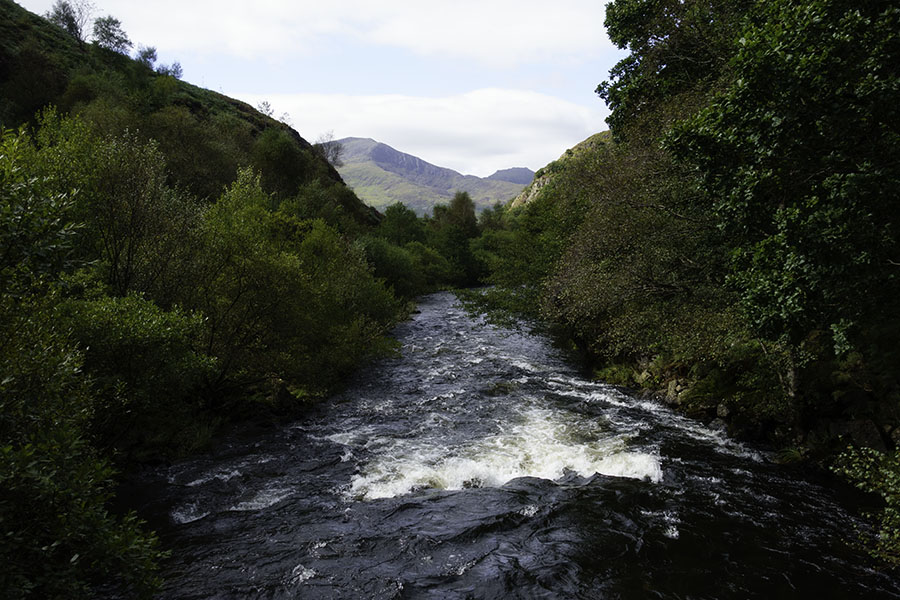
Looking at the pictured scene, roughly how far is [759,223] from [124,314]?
18508 millimetres

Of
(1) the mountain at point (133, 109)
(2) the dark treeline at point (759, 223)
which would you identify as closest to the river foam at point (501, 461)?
(2) the dark treeline at point (759, 223)

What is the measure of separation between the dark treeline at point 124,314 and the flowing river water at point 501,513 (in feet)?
6.83

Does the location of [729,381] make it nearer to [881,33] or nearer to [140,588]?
[881,33]

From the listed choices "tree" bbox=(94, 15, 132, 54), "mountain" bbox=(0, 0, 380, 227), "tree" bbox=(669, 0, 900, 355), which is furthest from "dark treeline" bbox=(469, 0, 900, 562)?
"tree" bbox=(94, 15, 132, 54)

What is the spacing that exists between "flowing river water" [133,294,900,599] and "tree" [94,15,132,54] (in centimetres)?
10386

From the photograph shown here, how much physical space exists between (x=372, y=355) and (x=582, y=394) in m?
14.5

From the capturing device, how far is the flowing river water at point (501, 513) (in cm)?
1024

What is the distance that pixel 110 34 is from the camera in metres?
86.8

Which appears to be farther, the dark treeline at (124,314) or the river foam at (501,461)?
the river foam at (501,461)

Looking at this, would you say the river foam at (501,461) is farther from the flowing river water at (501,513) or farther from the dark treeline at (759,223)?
the dark treeline at (759,223)

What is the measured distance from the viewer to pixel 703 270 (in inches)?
738

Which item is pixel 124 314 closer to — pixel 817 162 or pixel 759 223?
pixel 759 223

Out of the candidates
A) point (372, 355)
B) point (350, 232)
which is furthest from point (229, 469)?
point (350, 232)

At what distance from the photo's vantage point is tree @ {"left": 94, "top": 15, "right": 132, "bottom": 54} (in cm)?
8619
